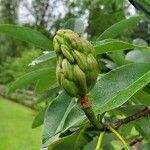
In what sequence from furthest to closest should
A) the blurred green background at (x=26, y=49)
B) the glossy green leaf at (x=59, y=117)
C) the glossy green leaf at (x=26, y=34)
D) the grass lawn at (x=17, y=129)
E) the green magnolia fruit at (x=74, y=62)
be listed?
the grass lawn at (x=17, y=129) → the blurred green background at (x=26, y=49) → the glossy green leaf at (x=26, y=34) → the glossy green leaf at (x=59, y=117) → the green magnolia fruit at (x=74, y=62)

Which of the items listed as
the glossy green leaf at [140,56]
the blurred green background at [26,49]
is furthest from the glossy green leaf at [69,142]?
the blurred green background at [26,49]

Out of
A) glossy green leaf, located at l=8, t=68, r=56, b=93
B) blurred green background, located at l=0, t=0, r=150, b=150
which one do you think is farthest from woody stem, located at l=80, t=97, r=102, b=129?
blurred green background, located at l=0, t=0, r=150, b=150

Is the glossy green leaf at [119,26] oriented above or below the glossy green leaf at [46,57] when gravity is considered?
below

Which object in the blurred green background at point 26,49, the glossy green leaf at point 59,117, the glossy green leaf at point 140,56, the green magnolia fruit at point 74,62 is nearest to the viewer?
the green magnolia fruit at point 74,62

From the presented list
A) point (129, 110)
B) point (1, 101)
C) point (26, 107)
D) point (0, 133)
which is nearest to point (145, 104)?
point (129, 110)

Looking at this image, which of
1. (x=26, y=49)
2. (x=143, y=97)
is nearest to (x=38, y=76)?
(x=143, y=97)

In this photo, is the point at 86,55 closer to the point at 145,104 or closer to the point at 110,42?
the point at 110,42

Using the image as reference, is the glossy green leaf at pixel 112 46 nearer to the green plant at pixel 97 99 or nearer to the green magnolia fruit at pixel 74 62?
the green plant at pixel 97 99
